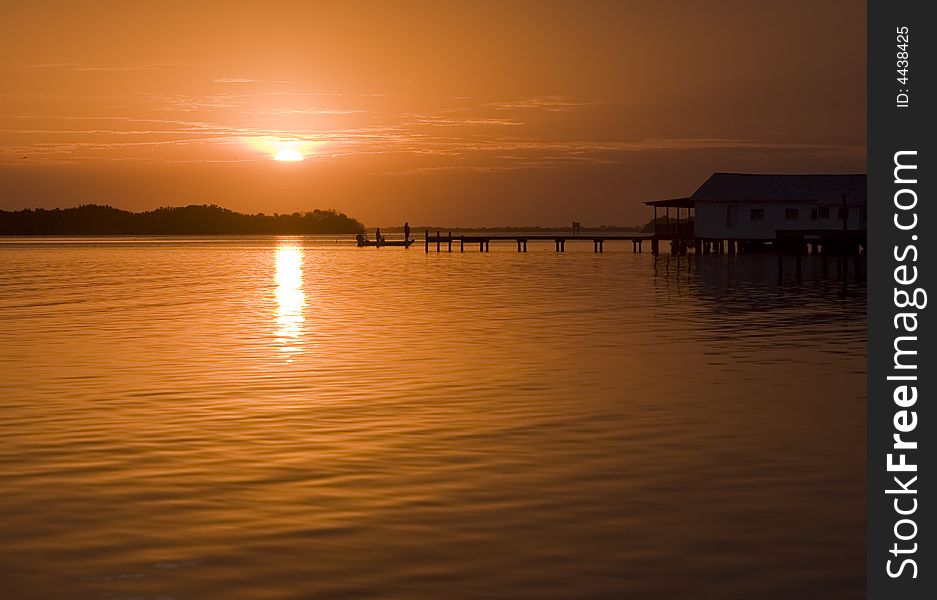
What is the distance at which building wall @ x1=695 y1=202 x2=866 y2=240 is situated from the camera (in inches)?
3497

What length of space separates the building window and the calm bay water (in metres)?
62.7

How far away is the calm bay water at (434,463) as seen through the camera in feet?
28.3

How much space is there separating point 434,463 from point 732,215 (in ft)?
268

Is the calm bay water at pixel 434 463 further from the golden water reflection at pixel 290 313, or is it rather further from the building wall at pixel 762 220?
the building wall at pixel 762 220

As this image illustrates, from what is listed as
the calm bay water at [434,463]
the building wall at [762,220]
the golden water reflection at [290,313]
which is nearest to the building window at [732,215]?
the building wall at [762,220]

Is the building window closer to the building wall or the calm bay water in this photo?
the building wall

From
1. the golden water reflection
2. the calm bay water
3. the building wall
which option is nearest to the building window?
the building wall

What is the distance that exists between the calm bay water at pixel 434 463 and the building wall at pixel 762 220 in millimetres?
62265

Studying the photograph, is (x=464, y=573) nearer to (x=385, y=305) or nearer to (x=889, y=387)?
(x=889, y=387)

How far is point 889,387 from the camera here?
41.8 feet

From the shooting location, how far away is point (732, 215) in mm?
91062

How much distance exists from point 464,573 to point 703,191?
85.0 m

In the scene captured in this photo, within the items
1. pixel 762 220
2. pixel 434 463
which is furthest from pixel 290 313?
pixel 762 220

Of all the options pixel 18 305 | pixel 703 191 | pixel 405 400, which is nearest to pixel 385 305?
A: pixel 18 305
